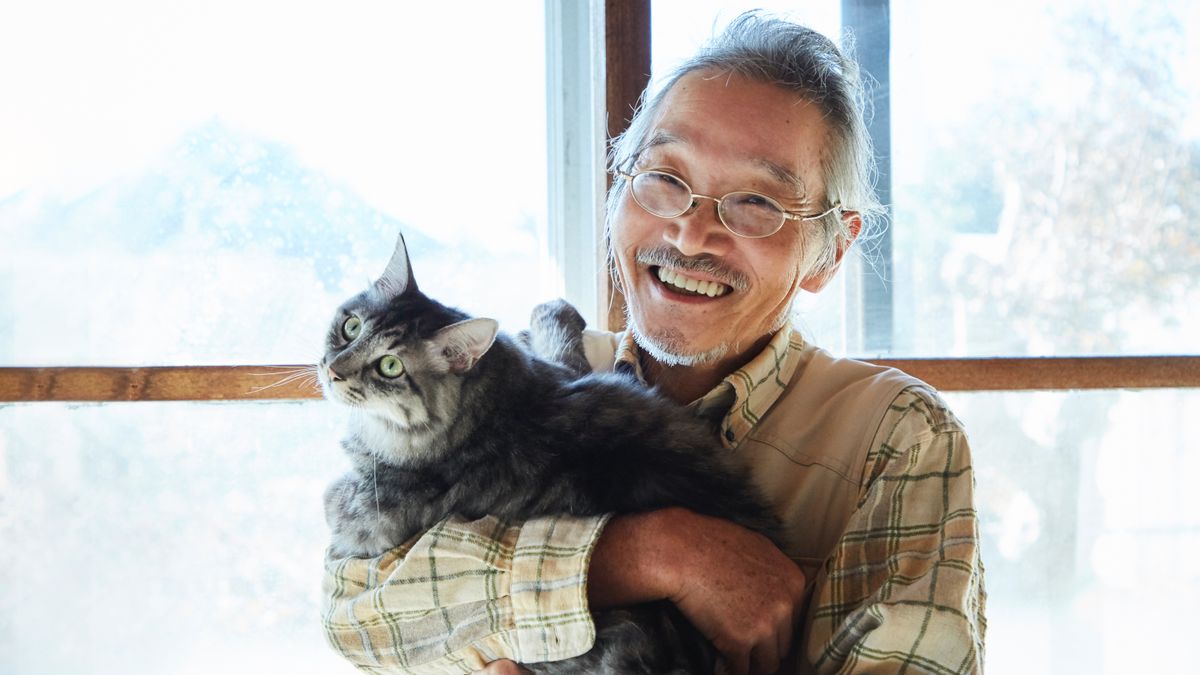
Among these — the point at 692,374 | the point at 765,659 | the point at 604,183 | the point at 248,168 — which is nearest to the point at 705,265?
the point at 692,374

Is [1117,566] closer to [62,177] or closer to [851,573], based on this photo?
[851,573]

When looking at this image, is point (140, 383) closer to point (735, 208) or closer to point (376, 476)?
point (376, 476)

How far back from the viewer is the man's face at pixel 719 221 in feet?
4.98

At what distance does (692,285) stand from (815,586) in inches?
21.1

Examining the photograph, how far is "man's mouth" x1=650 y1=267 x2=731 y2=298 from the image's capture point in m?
1.56

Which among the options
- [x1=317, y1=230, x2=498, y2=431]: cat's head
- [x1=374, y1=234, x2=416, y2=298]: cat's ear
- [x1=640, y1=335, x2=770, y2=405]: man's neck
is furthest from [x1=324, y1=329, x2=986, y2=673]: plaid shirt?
[x1=374, y1=234, x2=416, y2=298]: cat's ear

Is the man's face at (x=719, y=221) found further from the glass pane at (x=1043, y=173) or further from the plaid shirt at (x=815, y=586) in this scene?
the glass pane at (x=1043, y=173)

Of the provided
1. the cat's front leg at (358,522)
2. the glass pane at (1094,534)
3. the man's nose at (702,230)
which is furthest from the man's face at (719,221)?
the glass pane at (1094,534)

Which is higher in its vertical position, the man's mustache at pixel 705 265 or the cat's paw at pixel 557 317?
the man's mustache at pixel 705 265

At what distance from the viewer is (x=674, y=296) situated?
157cm

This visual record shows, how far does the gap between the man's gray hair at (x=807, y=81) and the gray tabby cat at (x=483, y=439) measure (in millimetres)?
440

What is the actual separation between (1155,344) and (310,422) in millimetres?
2358

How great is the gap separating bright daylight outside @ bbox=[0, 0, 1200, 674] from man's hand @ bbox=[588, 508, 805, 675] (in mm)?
1023

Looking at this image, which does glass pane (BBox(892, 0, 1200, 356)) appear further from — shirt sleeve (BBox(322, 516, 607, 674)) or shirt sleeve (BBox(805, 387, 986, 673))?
shirt sleeve (BBox(322, 516, 607, 674))
